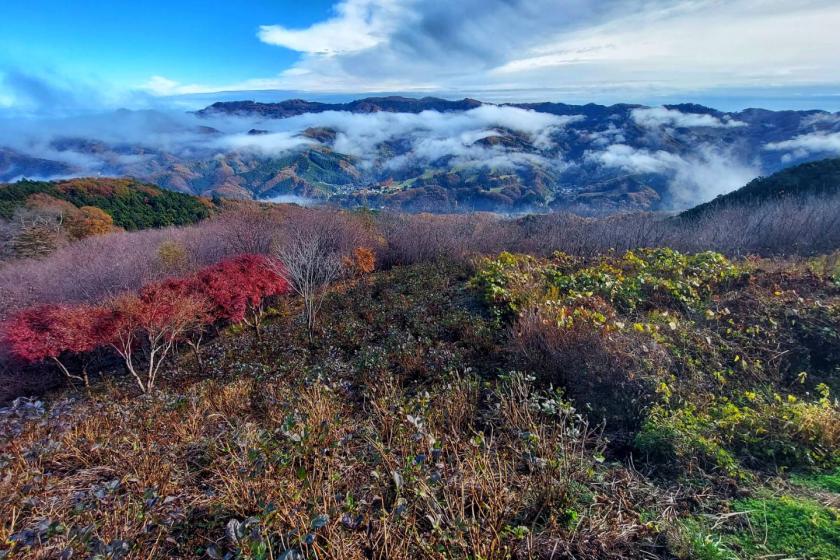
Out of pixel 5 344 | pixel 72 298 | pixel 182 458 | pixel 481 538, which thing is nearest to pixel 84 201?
pixel 72 298

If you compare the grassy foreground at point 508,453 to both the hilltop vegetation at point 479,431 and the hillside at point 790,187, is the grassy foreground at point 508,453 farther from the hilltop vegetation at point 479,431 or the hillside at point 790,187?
the hillside at point 790,187

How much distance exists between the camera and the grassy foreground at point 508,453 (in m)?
2.87

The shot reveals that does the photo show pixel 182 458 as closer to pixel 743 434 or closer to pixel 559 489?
pixel 559 489

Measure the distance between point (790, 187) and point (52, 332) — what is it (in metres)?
42.5

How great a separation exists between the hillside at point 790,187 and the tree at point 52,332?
121ft

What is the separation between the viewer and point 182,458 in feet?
13.8

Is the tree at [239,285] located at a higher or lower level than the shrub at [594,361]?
lower

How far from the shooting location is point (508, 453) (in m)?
4.12

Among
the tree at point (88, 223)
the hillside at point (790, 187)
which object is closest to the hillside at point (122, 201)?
the tree at point (88, 223)

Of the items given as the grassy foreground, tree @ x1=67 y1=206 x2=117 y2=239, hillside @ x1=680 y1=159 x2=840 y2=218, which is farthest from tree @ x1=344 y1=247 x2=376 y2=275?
tree @ x1=67 y1=206 x2=117 y2=239

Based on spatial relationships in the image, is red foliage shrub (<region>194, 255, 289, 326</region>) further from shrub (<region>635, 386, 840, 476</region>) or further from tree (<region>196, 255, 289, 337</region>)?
shrub (<region>635, 386, 840, 476</region>)

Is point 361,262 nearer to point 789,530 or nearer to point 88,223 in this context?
point 789,530

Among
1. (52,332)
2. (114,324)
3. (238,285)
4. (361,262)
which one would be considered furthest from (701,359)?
(361,262)

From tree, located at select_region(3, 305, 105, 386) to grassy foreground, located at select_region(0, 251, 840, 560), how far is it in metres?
7.10
